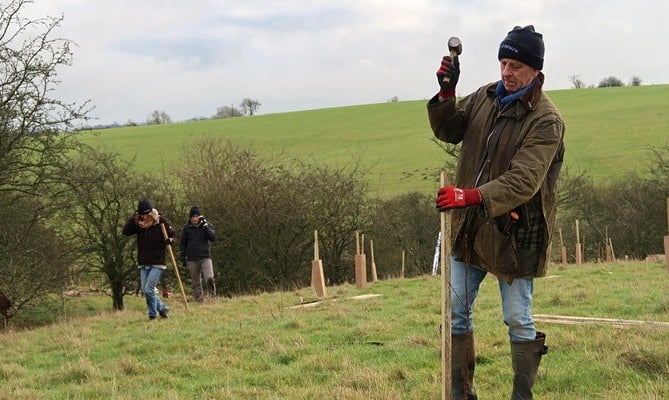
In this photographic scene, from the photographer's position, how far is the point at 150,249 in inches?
418

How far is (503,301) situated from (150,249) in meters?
7.92

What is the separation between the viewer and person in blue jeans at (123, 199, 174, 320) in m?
10.5

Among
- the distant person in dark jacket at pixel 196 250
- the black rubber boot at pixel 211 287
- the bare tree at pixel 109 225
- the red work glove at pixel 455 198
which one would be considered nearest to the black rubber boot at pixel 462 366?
the red work glove at pixel 455 198

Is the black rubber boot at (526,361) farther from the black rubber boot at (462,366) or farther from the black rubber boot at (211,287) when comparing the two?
the black rubber boot at (211,287)

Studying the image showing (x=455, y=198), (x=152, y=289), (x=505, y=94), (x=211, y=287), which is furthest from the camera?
(x=211, y=287)

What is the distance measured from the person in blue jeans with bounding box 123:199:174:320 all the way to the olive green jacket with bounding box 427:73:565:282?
757cm

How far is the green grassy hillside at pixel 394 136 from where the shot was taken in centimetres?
3597

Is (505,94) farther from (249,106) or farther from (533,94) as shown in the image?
(249,106)

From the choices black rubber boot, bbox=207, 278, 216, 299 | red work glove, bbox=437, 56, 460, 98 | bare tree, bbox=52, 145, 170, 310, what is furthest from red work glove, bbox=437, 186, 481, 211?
bare tree, bbox=52, 145, 170, 310

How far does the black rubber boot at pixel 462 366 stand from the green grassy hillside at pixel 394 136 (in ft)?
84.8

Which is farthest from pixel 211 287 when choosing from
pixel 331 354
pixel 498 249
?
pixel 498 249

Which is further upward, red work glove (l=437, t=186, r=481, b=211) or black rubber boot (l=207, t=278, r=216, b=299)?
red work glove (l=437, t=186, r=481, b=211)

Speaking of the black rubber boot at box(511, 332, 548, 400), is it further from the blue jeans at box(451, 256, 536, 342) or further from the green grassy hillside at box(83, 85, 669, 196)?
the green grassy hillside at box(83, 85, 669, 196)

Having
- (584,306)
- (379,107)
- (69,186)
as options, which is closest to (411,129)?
(379,107)
